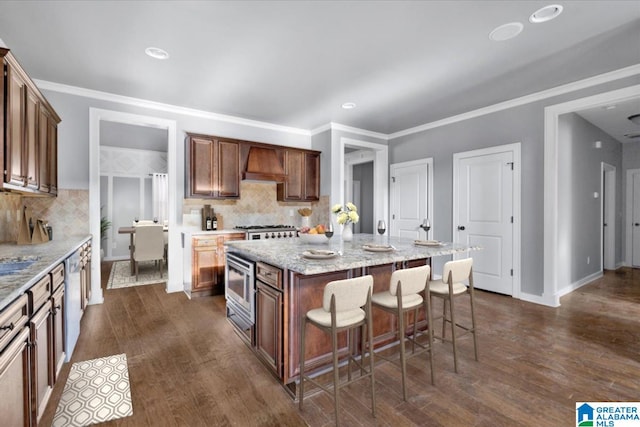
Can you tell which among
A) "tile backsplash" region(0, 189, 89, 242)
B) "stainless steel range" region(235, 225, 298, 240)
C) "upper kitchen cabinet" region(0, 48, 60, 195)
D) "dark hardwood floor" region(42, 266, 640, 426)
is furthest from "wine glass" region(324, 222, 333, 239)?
"tile backsplash" region(0, 189, 89, 242)

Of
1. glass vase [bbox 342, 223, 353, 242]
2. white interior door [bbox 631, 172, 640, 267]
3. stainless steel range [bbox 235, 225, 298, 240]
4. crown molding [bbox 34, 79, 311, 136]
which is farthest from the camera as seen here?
white interior door [bbox 631, 172, 640, 267]

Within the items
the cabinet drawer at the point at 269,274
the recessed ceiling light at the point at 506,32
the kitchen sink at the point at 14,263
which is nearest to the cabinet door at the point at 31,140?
the kitchen sink at the point at 14,263

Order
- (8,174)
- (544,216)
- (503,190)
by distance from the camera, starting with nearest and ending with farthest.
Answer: (8,174) < (544,216) < (503,190)

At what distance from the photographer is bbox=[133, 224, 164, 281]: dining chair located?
201 inches

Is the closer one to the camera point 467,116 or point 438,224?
point 467,116

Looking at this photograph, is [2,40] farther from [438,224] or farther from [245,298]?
[438,224]

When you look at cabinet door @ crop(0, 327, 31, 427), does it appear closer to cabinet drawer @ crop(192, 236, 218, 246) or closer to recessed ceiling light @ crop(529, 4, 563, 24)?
cabinet drawer @ crop(192, 236, 218, 246)

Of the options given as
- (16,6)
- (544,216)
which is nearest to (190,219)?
(16,6)

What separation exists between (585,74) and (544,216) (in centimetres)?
166

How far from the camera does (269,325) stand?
2309mm

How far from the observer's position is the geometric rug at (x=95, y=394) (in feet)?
6.05

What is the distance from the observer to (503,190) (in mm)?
4332

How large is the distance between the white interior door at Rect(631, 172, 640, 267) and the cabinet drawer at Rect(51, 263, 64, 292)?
922 centimetres

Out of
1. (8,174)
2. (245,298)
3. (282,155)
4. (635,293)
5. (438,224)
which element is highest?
(282,155)
